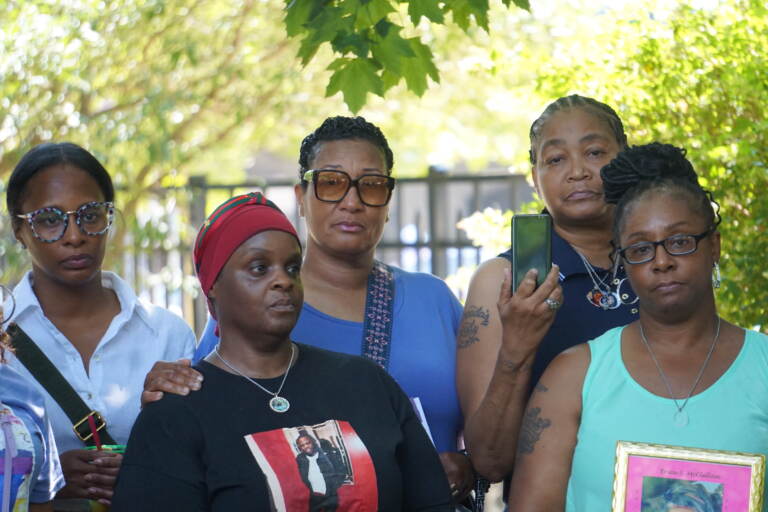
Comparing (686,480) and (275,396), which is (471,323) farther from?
(686,480)

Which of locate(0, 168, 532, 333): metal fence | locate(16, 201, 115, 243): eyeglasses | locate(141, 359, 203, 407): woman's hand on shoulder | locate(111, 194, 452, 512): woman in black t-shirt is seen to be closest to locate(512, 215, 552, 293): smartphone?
locate(111, 194, 452, 512): woman in black t-shirt

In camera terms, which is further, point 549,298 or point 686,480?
point 549,298

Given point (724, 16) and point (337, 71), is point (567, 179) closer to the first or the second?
point (337, 71)

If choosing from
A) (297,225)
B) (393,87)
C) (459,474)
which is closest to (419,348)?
(459,474)

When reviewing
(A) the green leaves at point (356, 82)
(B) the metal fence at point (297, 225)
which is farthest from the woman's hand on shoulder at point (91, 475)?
(B) the metal fence at point (297, 225)

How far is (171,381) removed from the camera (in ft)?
9.71

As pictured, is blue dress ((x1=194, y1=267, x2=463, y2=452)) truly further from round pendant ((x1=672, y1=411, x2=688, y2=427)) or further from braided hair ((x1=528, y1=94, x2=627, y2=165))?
round pendant ((x1=672, y1=411, x2=688, y2=427))

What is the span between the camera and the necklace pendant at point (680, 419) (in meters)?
2.96

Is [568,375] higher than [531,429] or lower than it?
higher

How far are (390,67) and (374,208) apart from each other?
3.45 ft

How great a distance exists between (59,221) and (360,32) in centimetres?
167

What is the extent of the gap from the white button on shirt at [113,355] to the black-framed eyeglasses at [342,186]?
0.78 m

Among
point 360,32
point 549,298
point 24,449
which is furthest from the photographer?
point 360,32

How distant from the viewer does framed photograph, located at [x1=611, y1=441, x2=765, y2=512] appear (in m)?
2.79
